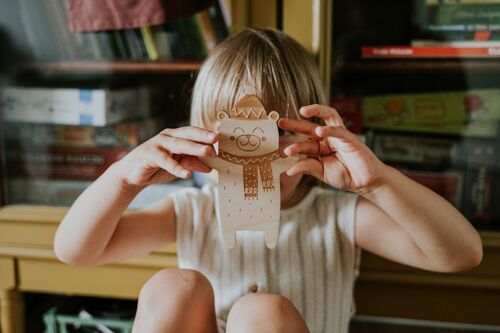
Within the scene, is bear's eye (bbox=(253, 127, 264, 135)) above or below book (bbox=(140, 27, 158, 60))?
below

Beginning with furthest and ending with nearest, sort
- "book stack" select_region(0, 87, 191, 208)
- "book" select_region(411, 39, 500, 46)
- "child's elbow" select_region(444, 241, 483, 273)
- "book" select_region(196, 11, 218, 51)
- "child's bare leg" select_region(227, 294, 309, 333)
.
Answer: "book stack" select_region(0, 87, 191, 208) → "book" select_region(196, 11, 218, 51) → "book" select_region(411, 39, 500, 46) → "child's elbow" select_region(444, 241, 483, 273) → "child's bare leg" select_region(227, 294, 309, 333)

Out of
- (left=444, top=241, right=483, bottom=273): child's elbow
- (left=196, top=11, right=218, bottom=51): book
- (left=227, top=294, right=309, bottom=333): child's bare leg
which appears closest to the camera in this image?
(left=227, top=294, right=309, bottom=333): child's bare leg

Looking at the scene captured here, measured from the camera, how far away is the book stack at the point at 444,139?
3.76 ft

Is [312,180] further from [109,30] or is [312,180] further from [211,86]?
[109,30]

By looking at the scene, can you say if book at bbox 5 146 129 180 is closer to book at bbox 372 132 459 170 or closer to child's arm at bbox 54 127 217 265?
child's arm at bbox 54 127 217 265

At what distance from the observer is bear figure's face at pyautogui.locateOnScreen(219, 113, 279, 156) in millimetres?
787

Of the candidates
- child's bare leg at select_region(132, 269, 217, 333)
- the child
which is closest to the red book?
the child

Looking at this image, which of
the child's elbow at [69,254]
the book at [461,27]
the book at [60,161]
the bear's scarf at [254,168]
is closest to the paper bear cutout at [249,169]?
the bear's scarf at [254,168]

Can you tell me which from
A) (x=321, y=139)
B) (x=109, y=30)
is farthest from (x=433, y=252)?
(x=109, y=30)

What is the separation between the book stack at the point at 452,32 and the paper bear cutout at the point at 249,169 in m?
0.45

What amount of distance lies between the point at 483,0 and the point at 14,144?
112 centimetres

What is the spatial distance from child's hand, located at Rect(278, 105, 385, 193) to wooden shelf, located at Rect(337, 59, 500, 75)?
368 millimetres

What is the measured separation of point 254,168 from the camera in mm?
803

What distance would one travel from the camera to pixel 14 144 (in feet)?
4.50
